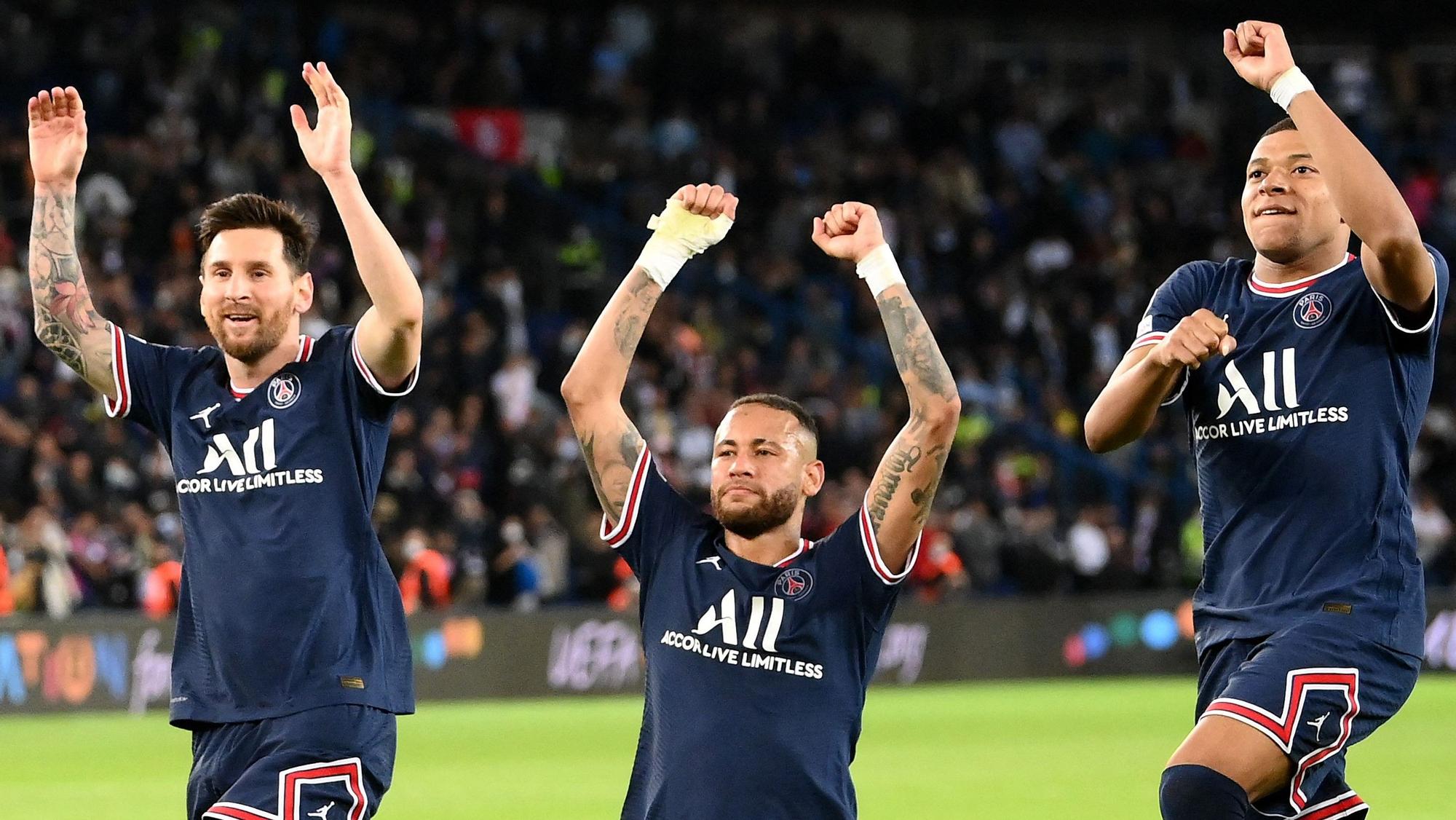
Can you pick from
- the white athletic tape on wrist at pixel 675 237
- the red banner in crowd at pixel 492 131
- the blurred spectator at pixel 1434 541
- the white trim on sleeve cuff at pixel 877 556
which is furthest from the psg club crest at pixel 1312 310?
the red banner in crowd at pixel 492 131

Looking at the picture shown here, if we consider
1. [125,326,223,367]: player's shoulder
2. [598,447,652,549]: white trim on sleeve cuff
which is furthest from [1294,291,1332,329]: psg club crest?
[125,326,223,367]: player's shoulder

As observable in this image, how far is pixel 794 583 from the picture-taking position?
542 cm

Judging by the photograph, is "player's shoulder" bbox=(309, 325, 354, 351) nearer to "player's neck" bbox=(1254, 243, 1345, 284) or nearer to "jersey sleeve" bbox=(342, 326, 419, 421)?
"jersey sleeve" bbox=(342, 326, 419, 421)

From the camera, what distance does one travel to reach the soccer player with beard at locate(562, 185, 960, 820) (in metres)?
5.22

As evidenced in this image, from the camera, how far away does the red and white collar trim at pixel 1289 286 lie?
5.86 meters

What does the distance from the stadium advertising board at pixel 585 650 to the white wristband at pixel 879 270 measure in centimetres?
1070

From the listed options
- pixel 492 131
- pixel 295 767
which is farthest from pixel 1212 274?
pixel 492 131

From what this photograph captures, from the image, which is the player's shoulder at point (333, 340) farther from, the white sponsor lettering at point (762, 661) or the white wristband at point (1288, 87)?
the white wristband at point (1288, 87)

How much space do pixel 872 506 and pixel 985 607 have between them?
15482 mm

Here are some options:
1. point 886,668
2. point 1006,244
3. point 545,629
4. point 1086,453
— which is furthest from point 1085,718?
point 1006,244

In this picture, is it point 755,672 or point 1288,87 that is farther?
point 1288,87

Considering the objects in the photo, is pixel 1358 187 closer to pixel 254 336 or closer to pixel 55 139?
pixel 254 336

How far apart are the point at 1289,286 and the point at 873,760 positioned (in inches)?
333

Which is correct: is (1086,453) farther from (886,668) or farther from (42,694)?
(42,694)
